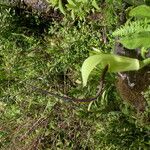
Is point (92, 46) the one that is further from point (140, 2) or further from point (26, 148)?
point (26, 148)

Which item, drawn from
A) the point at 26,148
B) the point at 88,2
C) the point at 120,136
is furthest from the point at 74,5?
the point at 26,148

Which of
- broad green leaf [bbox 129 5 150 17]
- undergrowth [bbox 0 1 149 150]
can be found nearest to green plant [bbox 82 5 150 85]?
broad green leaf [bbox 129 5 150 17]

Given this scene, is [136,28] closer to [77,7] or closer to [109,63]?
[109,63]

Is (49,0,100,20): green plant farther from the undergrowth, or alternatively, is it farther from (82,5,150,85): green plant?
(82,5,150,85): green plant

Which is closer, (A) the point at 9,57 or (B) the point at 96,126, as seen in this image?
(B) the point at 96,126

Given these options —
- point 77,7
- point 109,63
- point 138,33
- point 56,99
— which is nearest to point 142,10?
point 138,33
